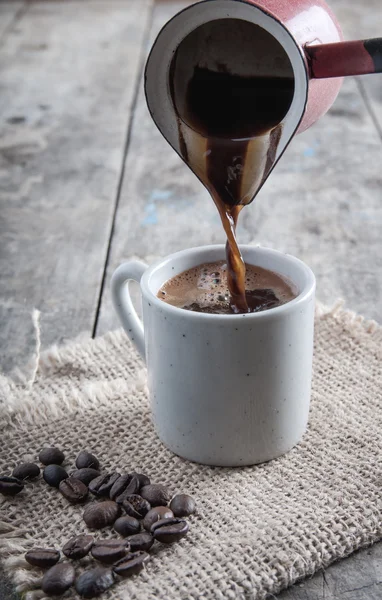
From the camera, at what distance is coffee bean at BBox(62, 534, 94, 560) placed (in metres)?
0.89

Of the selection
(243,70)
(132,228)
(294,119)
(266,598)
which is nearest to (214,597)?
(266,598)

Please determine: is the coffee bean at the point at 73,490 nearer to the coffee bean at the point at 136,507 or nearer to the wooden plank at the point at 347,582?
the coffee bean at the point at 136,507

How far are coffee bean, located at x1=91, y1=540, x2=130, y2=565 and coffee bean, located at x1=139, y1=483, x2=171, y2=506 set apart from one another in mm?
87

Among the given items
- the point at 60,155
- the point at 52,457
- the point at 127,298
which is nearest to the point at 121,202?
the point at 60,155

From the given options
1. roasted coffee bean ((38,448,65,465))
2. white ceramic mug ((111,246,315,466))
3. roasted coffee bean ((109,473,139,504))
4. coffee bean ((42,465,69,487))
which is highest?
white ceramic mug ((111,246,315,466))

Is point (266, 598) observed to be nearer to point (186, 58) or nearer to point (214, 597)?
point (214, 597)

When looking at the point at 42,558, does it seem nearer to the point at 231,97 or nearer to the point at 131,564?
the point at 131,564

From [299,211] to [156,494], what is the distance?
1.08 metres

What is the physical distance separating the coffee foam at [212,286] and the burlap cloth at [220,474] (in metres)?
0.18

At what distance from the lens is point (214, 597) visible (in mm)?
834

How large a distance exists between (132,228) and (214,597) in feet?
3.68

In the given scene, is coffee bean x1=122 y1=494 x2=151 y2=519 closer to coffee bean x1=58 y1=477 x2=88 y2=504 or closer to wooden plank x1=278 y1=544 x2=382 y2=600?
coffee bean x1=58 y1=477 x2=88 y2=504

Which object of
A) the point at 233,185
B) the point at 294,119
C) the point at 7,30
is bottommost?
the point at 7,30

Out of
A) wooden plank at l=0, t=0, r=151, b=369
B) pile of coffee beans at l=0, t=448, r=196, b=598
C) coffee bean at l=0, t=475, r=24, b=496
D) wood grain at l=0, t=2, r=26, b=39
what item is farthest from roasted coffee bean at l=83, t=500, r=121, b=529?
wood grain at l=0, t=2, r=26, b=39
